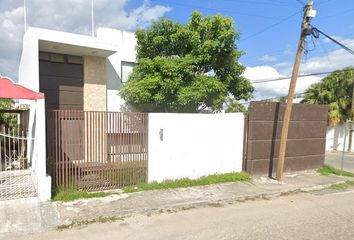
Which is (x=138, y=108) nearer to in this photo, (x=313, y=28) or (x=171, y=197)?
(x=171, y=197)

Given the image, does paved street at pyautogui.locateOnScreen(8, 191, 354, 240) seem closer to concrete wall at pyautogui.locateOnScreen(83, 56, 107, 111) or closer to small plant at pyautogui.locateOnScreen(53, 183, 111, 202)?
small plant at pyautogui.locateOnScreen(53, 183, 111, 202)

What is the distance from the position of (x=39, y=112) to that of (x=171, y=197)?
3.67 meters

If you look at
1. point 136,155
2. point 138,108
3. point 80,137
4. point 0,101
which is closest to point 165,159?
point 136,155

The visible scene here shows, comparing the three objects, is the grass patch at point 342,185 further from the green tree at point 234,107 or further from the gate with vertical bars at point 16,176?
the gate with vertical bars at point 16,176

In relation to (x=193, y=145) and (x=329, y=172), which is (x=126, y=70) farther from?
(x=329, y=172)

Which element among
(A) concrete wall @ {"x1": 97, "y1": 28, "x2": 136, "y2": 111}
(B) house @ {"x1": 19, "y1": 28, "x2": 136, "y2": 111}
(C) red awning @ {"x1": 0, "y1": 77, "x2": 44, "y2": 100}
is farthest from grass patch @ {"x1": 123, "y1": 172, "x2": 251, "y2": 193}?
(A) concrete wall @ {"x1": 97, "y1": 28, "x2": 136, "y2": 111}

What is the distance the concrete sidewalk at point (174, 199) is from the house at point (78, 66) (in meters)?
5.72

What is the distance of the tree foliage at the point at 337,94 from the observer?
2216cm

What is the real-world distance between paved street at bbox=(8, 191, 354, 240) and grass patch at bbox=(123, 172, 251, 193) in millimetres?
1745

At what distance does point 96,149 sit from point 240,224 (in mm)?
4044

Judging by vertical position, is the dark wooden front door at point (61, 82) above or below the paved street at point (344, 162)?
above

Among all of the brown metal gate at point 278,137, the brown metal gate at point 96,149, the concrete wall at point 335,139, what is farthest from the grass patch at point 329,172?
the concrete wall at point 335,139

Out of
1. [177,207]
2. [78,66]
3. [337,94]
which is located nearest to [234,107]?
[78,66]

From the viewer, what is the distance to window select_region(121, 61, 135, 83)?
1400 cm
